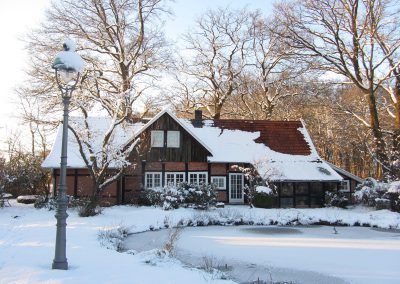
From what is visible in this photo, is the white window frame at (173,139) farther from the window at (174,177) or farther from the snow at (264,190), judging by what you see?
the snow at (264,190)

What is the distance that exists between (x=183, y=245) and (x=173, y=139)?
11.4 m

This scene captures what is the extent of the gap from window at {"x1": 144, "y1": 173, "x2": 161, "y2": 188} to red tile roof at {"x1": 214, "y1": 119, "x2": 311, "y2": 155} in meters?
5.53

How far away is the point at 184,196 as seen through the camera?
20.4 metres

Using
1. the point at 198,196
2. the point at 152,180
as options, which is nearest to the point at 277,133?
the point at 198,196

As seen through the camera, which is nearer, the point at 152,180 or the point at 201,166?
the point at 152,180

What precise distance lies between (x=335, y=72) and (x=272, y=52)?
10.2 metres

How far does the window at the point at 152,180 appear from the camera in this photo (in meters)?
23.3

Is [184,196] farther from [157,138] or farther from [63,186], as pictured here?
[63,186]

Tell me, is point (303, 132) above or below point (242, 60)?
below

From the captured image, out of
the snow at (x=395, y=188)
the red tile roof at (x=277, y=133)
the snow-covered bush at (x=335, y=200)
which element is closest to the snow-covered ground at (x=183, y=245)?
the snow at (x=395, y=188)

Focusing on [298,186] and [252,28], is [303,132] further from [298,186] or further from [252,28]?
[252,28]

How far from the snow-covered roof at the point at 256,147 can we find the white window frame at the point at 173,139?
67 centimetres

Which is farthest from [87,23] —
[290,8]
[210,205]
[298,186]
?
[298,186]

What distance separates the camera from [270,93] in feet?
116
